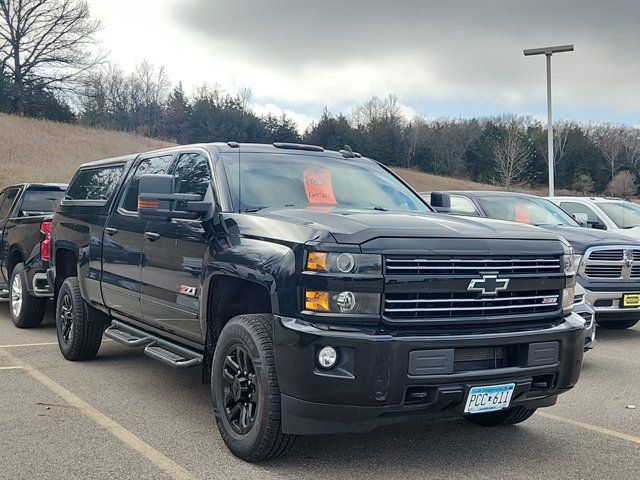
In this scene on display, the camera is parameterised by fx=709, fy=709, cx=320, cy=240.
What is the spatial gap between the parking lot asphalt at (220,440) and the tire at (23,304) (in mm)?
2573

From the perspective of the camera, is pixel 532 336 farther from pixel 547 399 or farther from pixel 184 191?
pixel 184 191

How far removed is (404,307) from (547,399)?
1.19 metres

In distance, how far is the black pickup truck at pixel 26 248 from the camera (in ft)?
28.3

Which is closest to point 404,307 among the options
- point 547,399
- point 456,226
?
point 456,226

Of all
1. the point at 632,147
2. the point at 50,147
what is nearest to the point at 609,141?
the point at 632,147

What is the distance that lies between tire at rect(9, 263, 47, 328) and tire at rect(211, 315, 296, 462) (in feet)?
17.7

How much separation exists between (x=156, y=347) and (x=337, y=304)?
7.50 ft

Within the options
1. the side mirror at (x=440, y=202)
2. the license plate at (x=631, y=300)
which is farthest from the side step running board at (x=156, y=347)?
the license plate at (x=631, y=300)

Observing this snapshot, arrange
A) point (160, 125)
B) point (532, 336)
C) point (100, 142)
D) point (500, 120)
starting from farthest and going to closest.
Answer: point (500, 120), point (160, 125), point (100, 142), point (532, 336)

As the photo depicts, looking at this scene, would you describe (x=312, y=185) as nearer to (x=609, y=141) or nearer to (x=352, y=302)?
(x=352, y=302)

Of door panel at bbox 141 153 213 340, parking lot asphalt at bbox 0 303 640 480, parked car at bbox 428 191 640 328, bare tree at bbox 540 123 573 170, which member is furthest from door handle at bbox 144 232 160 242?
bare tree at bbox 540 123 573 170

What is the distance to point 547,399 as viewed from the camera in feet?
13.9

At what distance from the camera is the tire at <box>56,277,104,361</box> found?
6785 mm

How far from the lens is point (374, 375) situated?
3.60m
